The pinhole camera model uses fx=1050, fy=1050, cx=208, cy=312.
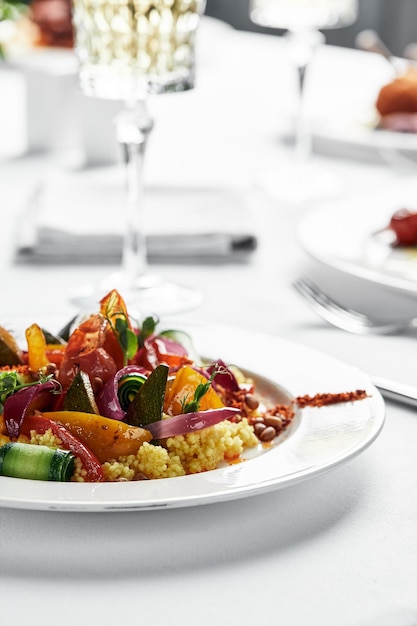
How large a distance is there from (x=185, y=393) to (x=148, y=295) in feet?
1.55

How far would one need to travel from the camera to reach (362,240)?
1.55 m

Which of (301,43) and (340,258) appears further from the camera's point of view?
(301,43)

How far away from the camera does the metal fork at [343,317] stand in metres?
1.28

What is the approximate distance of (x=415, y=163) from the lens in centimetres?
209

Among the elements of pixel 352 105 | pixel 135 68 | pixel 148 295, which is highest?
pixel 135 68

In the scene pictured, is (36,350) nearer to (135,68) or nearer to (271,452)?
(271,452)

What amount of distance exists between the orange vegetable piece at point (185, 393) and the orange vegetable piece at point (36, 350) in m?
0.12


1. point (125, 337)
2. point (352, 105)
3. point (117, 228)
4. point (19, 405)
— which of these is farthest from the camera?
point (352, 105)

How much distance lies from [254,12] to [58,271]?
97cm

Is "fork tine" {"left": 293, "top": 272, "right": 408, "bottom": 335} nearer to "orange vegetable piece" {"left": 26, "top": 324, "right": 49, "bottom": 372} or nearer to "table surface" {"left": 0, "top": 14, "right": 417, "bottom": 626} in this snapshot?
"table surface" {"left": 0, "top": 14, "right": 417, "bottom": 626}

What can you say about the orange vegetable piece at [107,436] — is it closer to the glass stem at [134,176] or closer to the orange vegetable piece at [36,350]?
the orange vegetable piece at [36,350]

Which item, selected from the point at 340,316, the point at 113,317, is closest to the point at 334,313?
the point at 340,316

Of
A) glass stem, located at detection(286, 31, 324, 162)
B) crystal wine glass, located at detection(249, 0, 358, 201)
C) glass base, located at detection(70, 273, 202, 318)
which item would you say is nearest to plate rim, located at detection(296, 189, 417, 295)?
glass base, located at detection(70, 273, 202, 318)

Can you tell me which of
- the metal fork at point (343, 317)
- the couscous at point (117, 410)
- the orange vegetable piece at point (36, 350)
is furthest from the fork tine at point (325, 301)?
the orange vegetable piece at point (36, 350)
